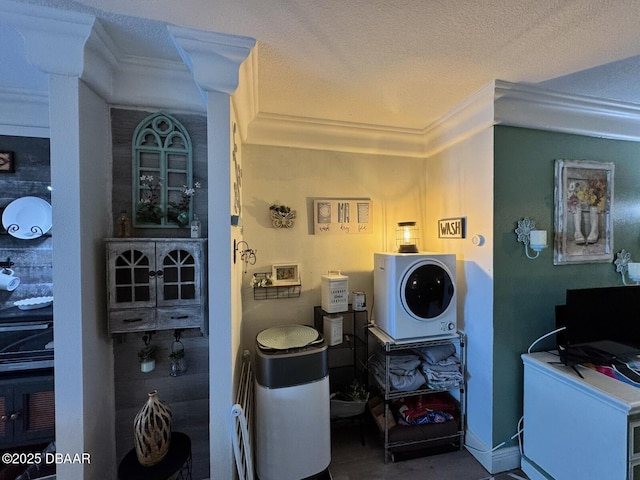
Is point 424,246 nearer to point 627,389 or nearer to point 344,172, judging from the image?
point 344,172

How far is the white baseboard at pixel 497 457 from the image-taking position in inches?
67.0

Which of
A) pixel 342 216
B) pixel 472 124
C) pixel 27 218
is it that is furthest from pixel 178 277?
pixel 472 124

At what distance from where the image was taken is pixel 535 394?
165 centimetres

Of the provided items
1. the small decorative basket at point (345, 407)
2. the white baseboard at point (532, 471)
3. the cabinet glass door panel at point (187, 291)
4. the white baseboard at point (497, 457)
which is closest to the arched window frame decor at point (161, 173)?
the cabinet glass door panel at point (187, 291)

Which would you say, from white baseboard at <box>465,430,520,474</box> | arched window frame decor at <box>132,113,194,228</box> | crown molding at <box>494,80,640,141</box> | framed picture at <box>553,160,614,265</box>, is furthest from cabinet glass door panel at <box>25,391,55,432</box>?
framed picture at <box>553,160,614,265</box>

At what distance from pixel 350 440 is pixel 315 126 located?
2.45 meters

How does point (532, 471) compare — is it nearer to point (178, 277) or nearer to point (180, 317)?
point (180, 317)

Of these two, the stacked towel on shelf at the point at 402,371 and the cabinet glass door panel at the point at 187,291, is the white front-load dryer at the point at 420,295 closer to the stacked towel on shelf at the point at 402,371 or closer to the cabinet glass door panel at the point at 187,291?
the stacked towel on shelf at the point at 402,371

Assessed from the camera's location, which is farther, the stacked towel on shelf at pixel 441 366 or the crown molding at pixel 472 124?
the stacked towel on shelf at pixel 441 366

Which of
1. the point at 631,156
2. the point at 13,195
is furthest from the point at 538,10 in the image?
the point at 13,195

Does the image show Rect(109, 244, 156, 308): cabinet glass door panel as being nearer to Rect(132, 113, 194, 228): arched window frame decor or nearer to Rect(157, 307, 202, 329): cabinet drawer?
Rect(157, 307, 202, 329): cabinet drawer

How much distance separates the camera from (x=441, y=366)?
6.26 feet

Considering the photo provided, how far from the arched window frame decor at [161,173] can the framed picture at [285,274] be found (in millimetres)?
820

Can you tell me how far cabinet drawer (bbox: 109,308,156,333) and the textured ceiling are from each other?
1.26 metres
